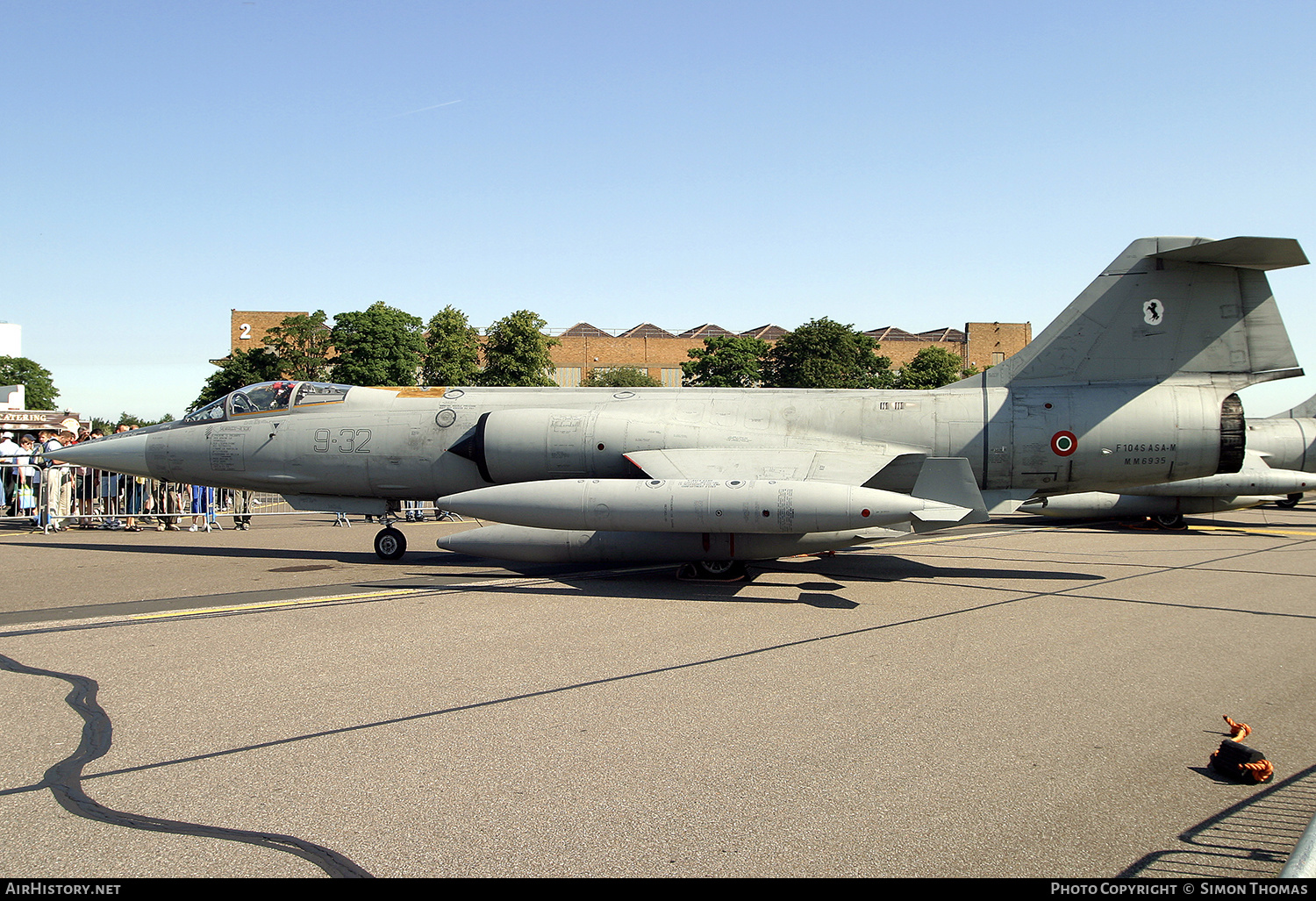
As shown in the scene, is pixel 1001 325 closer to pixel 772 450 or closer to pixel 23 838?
pixel 772 450

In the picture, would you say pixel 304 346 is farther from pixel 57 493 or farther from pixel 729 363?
pixel 57 493

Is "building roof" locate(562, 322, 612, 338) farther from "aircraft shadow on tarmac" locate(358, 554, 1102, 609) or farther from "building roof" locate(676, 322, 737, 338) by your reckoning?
"aircraft shadow on tarmac" locate(358, 554, 1102, 609)

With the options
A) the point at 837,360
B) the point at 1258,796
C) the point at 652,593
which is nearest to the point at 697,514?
the point at 652,593

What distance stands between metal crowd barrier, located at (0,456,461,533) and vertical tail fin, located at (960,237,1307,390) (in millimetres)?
12863

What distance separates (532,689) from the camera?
5711 millimetres

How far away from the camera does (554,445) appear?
12.0 meters

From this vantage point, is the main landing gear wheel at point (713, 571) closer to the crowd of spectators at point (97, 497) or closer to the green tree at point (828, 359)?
the crowd of spectators at point (97, 497)

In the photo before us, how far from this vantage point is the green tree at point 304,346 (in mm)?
55938

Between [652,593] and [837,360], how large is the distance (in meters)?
47.7

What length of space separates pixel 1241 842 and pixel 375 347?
55.5 meters

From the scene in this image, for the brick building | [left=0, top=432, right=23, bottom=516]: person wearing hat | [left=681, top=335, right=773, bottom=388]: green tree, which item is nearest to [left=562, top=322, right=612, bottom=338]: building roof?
the brick building

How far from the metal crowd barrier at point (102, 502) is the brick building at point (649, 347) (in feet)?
176

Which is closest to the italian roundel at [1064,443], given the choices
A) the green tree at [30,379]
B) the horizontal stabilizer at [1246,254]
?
the horizontal stabilizer at [1246,254]

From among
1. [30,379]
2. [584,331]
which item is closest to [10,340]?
[30,379]
